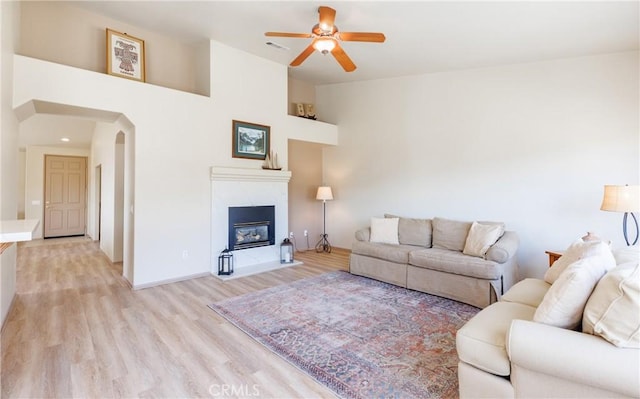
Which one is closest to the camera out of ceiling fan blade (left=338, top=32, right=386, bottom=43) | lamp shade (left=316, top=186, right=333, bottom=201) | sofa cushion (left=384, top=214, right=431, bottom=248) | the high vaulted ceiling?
ceiling fan blade (left=338, top=32, right=386, bottom=43)

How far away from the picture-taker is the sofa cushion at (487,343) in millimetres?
1588

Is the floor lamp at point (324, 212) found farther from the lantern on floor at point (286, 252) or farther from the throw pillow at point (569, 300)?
the throw pillow at point (569, 300)

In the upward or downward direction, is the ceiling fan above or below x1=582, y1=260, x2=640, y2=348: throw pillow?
above

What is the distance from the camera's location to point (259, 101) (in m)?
5.17

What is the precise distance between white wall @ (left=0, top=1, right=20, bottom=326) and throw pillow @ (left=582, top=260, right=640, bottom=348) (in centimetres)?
428

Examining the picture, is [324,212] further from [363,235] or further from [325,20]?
[325,20]

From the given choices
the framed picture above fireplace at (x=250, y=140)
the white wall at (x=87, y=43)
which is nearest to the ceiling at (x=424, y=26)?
the white wall at (x=87, y=43)

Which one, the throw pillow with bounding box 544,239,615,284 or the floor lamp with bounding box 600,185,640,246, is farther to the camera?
the floor lamp with bounding box 600,185,640,246

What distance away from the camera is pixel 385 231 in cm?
470

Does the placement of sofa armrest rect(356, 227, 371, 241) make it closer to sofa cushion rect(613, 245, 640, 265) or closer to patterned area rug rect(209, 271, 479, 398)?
patterned area rug rect(209, 271, 479, 398)

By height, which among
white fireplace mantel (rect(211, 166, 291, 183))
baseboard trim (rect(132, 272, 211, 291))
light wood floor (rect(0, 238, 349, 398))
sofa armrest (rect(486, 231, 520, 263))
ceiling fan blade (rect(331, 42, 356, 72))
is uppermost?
ceiling fan blade (rect(331, 42, 356, 72))

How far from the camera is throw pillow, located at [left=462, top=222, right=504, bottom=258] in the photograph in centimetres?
368

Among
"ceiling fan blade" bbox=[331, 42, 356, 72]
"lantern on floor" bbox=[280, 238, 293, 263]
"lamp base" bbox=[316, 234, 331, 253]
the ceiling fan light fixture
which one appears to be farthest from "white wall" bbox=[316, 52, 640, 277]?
the ceiling fan light fixture

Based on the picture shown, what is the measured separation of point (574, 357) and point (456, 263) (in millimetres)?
2261
